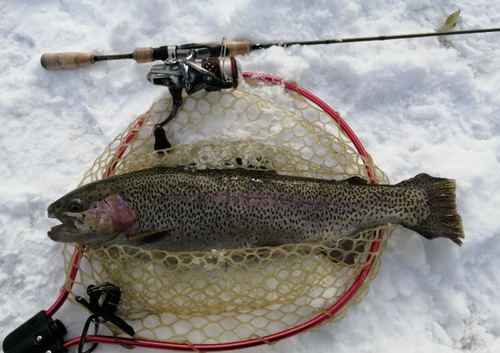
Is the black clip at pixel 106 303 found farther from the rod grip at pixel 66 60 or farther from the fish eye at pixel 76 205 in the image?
the rod grip at pixel 66 60

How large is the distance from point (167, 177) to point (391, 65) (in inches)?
70.6

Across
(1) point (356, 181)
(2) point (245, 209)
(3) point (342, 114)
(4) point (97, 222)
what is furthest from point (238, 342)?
(3) point (342, 114)

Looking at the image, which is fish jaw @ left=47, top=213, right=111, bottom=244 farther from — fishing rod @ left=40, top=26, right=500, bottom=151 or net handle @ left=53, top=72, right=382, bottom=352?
fishing rod @ left=40, top=26, right=500, bottom=151

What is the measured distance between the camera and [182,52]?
2703 mm

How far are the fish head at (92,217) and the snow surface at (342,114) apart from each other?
1.89 feet

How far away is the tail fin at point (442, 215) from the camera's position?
2.39m

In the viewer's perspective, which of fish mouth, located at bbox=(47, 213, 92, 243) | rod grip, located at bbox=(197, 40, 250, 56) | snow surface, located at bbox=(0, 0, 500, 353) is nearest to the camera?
fish mouth, located at bbox=(47, 213, 92, 243)

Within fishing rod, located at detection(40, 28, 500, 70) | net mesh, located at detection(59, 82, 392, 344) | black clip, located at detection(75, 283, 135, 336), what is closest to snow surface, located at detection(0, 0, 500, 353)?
fishing rod, located at detection(40, 28, 500, 70)

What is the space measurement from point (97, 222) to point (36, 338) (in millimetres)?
816

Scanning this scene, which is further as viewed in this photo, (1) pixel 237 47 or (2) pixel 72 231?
(1) pixel 237 47

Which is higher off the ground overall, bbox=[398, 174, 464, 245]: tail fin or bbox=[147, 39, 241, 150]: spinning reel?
bbox=[147, 39, 241, 150]: spinning reel

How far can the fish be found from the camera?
7.61 feet

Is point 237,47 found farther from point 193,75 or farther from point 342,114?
point 342,114

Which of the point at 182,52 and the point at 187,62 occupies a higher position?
the point at 182,52
